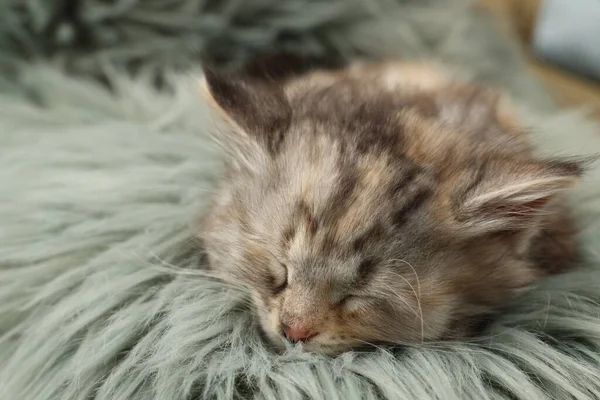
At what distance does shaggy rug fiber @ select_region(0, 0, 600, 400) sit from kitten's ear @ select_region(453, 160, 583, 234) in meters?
0.10

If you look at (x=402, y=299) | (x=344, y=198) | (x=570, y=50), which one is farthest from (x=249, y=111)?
(x=570, y=50)

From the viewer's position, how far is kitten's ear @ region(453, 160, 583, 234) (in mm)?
624

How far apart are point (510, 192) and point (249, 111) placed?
0.30 meters

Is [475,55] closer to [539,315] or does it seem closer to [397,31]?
[397,31]

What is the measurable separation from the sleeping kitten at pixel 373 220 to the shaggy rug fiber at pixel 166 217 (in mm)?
35

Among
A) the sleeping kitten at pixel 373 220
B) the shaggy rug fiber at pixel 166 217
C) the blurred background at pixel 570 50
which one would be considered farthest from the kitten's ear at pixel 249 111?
the blurred background at pixel 570 50

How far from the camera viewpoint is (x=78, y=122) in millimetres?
1018

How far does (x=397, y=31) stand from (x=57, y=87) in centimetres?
61

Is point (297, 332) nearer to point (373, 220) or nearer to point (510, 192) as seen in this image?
point (373, 220)

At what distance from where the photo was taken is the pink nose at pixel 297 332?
2.09 ft

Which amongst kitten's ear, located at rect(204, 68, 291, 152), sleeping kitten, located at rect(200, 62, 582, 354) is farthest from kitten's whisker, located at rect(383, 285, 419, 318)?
kitten's ear, located at rect(204, 68, 291, 152)

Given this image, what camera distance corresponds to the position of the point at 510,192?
0.63 meters

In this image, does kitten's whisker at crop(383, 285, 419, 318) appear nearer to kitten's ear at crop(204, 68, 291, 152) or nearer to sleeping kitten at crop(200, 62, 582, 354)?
sleeping kitten at crop(200, 62, 582, 354)

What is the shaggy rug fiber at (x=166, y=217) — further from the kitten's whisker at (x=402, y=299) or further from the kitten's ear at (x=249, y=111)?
the kitten's ear at (x=249, y=111)
